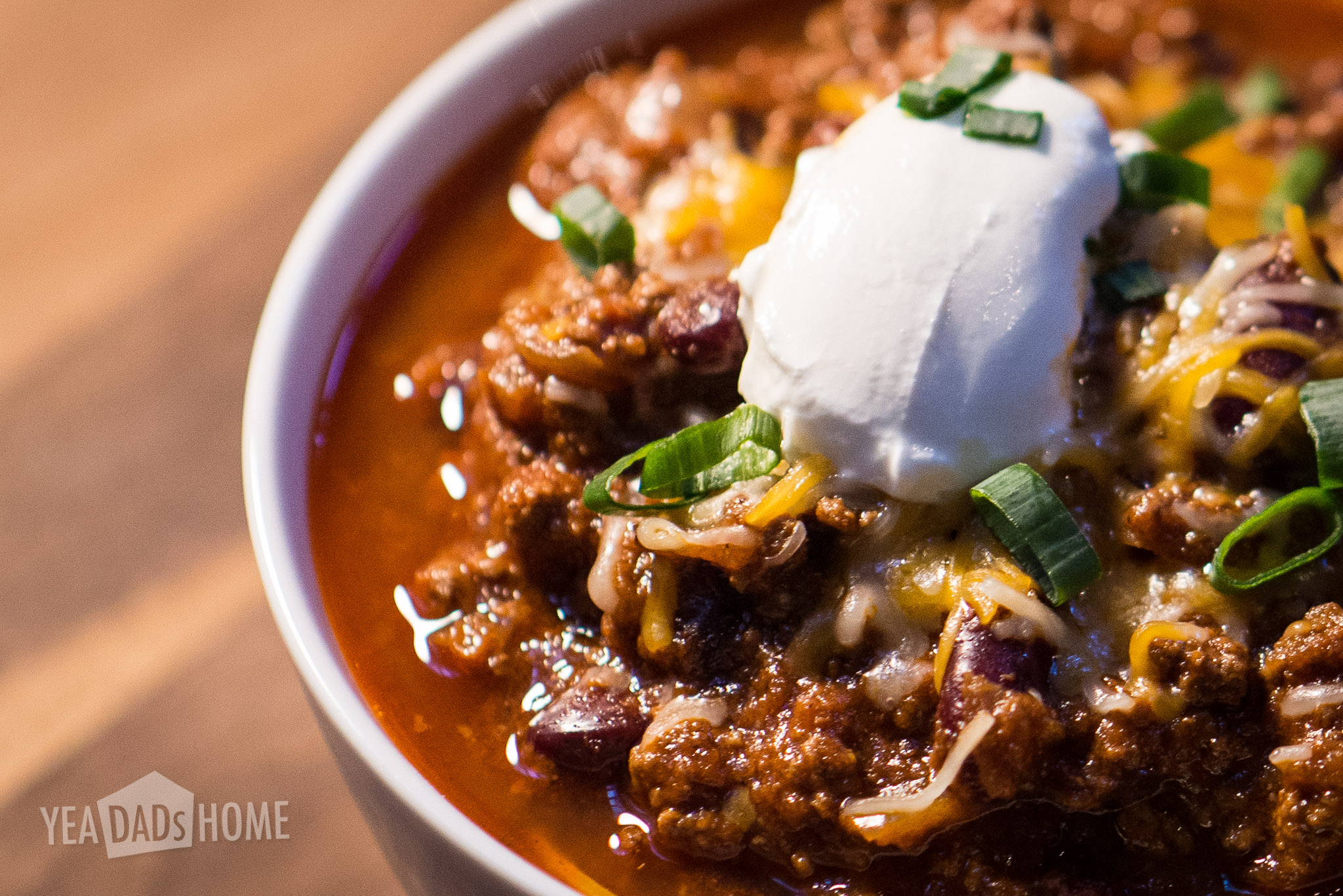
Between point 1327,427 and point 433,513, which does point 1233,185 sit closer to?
point 1327,427

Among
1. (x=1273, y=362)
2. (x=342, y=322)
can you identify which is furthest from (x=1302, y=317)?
(x=342, y=322)

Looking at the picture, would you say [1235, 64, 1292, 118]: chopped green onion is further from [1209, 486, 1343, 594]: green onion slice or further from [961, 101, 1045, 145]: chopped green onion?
[1209, 486, 1343, 594]: green onion slice

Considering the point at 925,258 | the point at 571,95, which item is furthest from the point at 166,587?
the point at 925,258

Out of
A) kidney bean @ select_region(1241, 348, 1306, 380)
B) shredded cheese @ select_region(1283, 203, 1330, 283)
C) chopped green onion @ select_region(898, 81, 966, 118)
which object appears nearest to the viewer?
kidney bean @ select_region(1241, 348, 1306, 380)

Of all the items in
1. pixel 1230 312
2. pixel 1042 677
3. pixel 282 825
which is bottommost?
pixel 282 825

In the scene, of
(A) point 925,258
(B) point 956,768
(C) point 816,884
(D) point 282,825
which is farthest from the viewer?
(D) point 282,825

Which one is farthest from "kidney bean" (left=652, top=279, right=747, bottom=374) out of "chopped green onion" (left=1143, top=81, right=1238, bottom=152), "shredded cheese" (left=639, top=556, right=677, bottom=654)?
"chopped green onion" (left=1143, top=81, right=1238, bottom=152)

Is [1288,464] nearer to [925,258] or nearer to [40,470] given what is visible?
[925,258]
